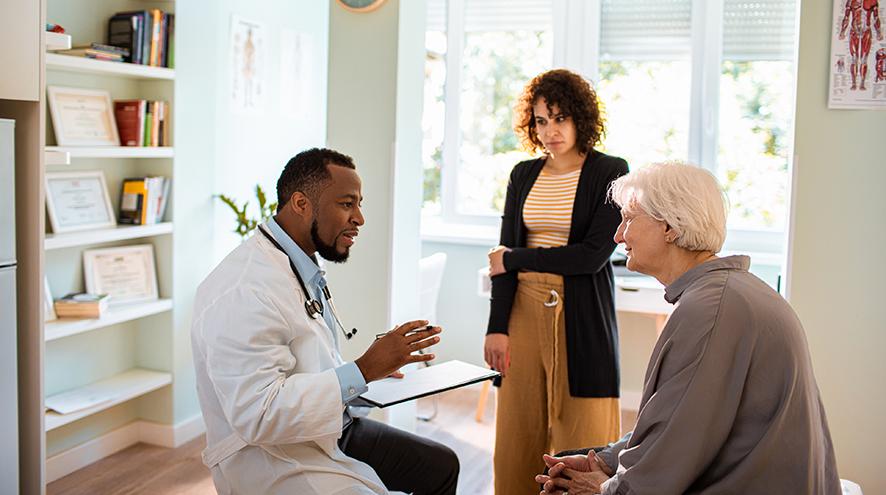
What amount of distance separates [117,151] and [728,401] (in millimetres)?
2705

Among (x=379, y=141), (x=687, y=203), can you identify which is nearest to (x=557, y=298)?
(x=687, y=203)

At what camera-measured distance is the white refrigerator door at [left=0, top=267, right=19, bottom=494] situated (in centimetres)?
257

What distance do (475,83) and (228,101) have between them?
1.55 m

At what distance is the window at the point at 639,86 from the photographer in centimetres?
471

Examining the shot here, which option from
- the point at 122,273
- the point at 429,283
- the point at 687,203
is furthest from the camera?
the point at 429,283

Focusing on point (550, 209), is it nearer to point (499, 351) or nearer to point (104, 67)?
point (499, 351)

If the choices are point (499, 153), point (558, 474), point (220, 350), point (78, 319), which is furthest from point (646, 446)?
point (499, 153)

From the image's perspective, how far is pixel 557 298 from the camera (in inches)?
107

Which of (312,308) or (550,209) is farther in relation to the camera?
(550,209)

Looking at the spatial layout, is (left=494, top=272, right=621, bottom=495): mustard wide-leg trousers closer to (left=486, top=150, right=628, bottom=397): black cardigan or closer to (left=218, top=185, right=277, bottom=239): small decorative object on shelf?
(left=486, top=150, right=628, bottom=397): black cardigan

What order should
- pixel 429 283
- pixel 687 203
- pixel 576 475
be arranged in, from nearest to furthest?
pixel 687 203 < pixel 576 475 < pixel 429 283

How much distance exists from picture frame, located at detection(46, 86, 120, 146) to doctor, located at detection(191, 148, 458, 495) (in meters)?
1.66

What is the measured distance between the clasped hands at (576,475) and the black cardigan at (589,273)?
2.17 feet

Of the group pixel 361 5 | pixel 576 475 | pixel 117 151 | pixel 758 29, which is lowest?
pixel 576 475
